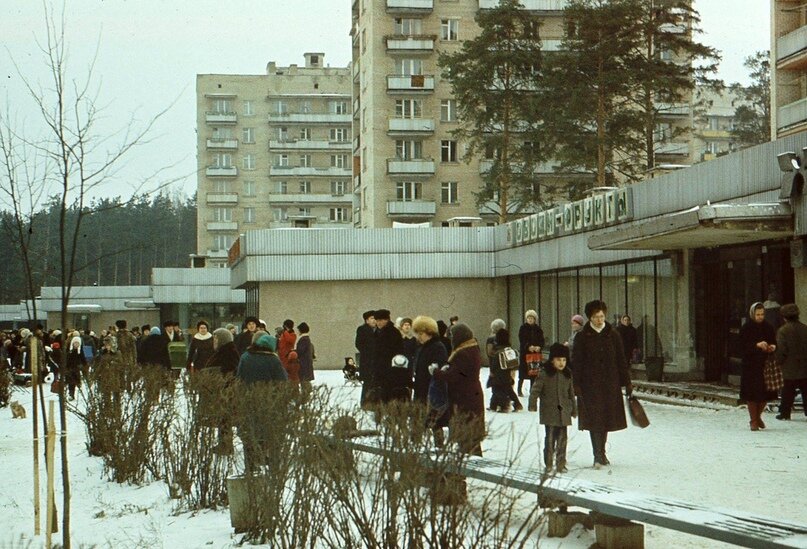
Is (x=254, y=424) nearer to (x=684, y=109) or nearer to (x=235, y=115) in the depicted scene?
(x=684, y=109)

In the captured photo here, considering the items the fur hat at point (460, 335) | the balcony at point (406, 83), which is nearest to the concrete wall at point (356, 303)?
the balcony at point (406, 83)

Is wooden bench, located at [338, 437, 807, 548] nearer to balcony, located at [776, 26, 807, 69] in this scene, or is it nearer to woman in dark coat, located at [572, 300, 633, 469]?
woman in dark coat, located at [572, 300, 633, 469]

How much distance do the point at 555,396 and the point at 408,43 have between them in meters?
58.5

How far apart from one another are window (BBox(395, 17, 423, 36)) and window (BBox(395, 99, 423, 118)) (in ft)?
11.7

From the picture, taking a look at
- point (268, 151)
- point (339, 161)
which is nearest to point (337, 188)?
point (339, 161)

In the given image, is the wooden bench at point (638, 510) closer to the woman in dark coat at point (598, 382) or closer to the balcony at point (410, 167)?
the woman in dark coat at point (598, 382)

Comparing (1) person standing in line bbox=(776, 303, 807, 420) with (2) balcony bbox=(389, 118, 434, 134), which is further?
(2) balcony bbox=(389, 118, 434, 134)

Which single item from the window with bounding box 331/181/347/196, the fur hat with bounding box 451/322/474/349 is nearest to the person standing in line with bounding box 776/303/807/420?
the fur hat with bounding box 451/322/474/349

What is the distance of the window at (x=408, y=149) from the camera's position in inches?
2785

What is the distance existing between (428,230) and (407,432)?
3929cm

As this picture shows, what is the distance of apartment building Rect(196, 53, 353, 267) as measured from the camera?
350 ft

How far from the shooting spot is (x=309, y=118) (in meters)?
107

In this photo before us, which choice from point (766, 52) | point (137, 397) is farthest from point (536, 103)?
point (137, 397)

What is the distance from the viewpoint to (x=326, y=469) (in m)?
7.02
